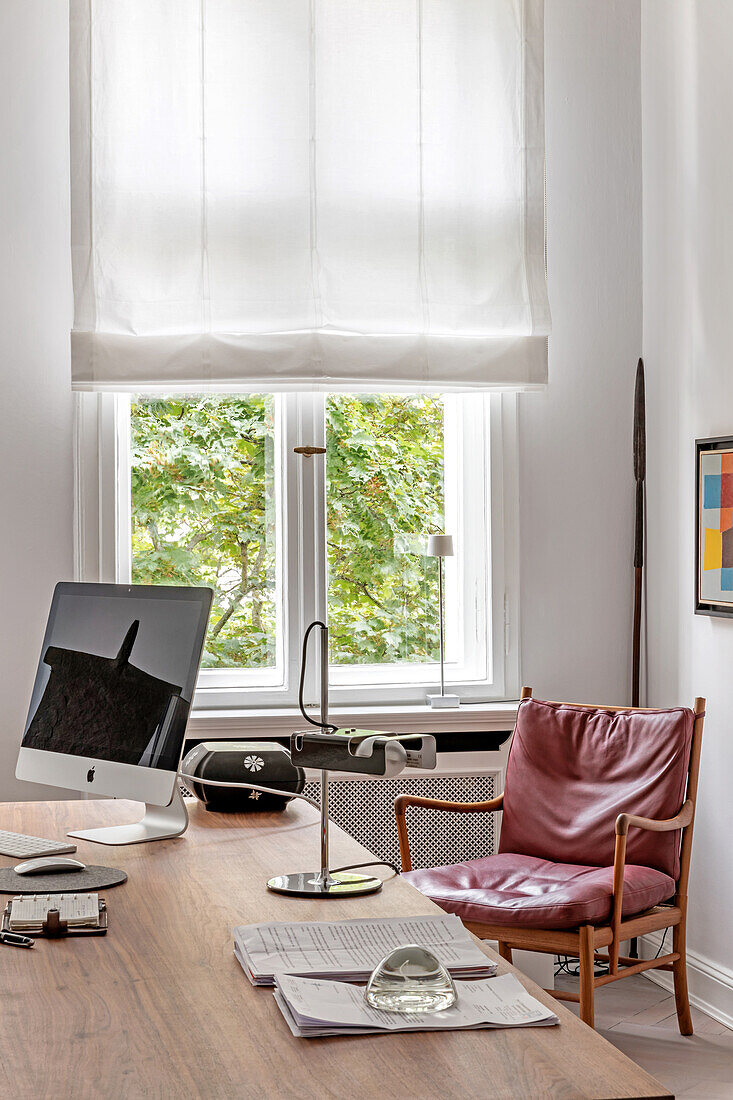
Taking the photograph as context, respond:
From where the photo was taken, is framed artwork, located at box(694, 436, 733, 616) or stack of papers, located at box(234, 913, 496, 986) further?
framed artwork, located at box(694, 436, 733, 616)

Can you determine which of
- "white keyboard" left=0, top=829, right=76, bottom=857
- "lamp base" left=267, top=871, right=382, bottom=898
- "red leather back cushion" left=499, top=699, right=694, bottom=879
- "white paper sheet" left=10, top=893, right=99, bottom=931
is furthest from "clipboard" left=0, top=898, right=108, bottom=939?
"red leather back cushion" left=499, top=699, right=694, bottom=879

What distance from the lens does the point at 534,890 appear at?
9.27ft

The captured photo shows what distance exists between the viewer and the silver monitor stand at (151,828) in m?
2.11

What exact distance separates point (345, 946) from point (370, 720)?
205 cm

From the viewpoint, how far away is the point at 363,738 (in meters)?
1.86

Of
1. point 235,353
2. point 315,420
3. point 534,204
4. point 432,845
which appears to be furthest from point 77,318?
point 432,845

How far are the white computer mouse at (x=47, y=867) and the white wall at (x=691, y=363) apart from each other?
2.00 meters

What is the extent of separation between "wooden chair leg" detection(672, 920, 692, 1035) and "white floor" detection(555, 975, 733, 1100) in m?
0.04

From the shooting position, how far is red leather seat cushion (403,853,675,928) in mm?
2688

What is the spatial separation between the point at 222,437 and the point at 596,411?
1230 mm

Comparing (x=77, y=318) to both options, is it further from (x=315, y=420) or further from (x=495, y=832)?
(x=495, y=832)

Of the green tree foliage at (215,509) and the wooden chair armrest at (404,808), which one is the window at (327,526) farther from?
the wooden chair armrest at (404,808)

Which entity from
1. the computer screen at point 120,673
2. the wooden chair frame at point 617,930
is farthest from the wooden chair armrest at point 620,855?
the computer screen at point 120,673

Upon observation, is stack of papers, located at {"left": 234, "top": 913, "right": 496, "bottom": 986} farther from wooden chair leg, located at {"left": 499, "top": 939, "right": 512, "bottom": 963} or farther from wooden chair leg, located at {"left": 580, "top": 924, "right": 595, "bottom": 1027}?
wooden chair leg, located at {"left": 499, "top": 939, "right": 512, "bottom": 963}
